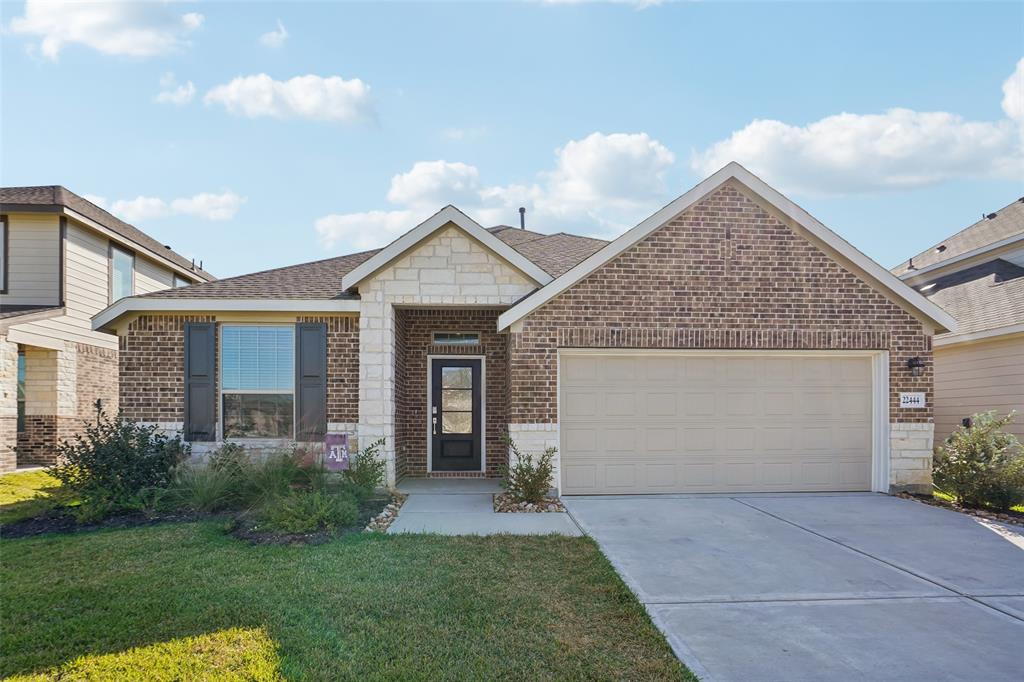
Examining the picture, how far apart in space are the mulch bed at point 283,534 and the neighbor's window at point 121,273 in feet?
37.2

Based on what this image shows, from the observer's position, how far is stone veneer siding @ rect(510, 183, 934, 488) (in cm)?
1000

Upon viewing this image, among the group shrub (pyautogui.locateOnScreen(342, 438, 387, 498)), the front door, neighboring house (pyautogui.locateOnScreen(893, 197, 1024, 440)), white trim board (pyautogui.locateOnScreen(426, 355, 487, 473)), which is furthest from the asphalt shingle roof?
neighboring house (pyautogui.locateOnScreen(893, 197, 1024, 440))

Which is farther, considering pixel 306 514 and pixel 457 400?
pixel 457 400

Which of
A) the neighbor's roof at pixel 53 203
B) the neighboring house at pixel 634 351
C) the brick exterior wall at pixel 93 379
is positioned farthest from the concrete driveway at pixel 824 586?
the neighbor's roof at pixel 53 203

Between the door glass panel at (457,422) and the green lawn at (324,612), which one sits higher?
the door glass panel at (457,422)

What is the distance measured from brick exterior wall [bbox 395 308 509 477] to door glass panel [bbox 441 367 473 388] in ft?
0.95

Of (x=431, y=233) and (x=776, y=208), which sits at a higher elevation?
(x=776, y=208)

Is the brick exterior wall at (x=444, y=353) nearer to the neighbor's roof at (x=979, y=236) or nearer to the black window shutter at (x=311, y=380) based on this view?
the black window shutter at (x=311, y=380)

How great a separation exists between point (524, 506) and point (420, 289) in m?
3.93

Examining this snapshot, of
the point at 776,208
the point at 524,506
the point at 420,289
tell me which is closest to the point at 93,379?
the point at 420,289

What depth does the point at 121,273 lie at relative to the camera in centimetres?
1716

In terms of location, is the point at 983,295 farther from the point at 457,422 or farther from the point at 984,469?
the point at 457,422

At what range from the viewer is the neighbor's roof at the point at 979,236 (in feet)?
50.5

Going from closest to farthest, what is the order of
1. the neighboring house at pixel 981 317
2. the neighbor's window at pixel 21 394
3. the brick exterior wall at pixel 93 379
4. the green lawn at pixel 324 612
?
the green lawn at pixel 324 612, the neighboring house at pixel 981 317, the neighbor's window at pixel 21 394, the brick exterior wall at pixel 93 379
